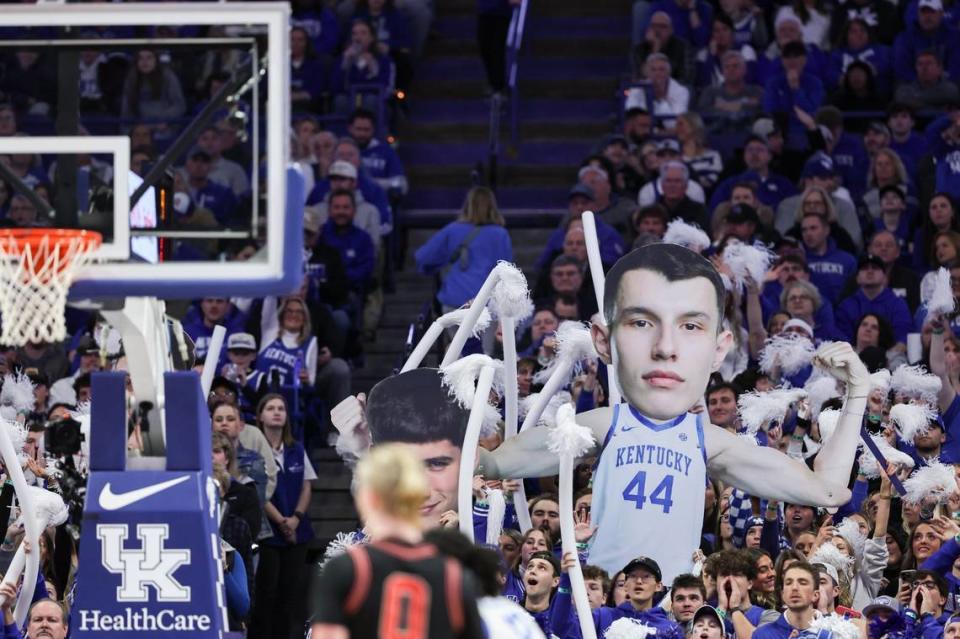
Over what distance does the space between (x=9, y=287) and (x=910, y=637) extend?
5405 millimetres

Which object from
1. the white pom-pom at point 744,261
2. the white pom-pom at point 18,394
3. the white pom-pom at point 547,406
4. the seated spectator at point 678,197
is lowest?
the white pom-pom at point 18,394

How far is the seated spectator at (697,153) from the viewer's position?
17984mm

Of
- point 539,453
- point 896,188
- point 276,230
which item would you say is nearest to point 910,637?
point 539,453

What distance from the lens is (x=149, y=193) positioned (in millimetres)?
9977

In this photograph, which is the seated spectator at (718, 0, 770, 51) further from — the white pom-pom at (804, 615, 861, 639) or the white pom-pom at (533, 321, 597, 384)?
the white pom-pom at (804, 615, 861, 639)

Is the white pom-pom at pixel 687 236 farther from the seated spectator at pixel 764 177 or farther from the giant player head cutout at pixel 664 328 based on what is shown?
the giant player head cutout at pixel 664 328

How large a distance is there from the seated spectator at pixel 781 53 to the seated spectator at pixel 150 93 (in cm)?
556

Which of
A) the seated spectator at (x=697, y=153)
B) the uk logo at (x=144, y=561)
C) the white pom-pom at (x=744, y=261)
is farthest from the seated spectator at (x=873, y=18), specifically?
the uk logo at (x=144, y=561)

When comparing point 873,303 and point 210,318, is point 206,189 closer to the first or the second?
point 210,318

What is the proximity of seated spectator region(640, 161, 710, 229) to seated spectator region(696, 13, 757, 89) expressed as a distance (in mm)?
2694

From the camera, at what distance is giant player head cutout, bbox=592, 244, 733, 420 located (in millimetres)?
10711

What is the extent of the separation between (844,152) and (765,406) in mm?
7221

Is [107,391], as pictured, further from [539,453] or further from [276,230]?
[539,453]

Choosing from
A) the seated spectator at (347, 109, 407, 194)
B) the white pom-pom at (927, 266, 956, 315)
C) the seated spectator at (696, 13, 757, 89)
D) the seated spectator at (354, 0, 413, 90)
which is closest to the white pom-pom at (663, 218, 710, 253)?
the white pom-pom at (927, 266, 956, 315)
